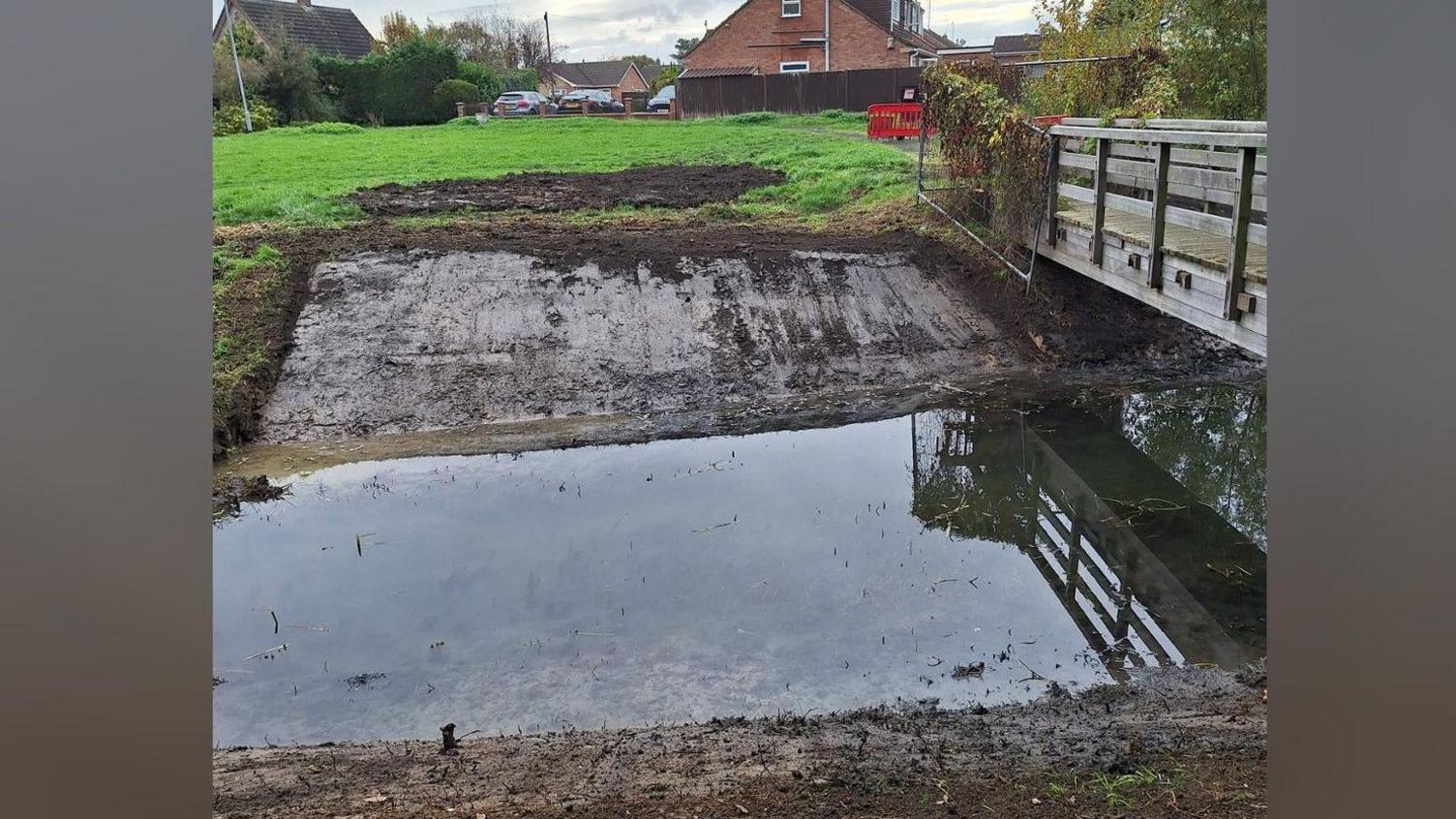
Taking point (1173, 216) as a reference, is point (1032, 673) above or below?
below

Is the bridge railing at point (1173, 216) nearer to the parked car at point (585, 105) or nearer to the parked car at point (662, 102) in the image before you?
the parked car at point (585, 105)

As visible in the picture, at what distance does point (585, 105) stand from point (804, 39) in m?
9.15

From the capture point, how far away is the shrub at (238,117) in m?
28.2

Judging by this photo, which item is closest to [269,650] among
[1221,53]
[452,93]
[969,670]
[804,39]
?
[969,670]

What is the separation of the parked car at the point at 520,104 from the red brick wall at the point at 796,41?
8.11 meters

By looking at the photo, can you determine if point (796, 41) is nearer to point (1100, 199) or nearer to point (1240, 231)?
point (1100, 199)

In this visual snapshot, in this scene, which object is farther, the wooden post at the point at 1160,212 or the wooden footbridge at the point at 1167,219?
the wooden post at the point at 1160,212

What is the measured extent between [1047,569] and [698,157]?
15950mm

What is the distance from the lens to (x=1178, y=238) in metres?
9.47

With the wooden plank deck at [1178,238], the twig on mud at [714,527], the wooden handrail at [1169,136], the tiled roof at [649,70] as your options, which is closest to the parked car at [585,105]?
the tiled roof at [649,70]

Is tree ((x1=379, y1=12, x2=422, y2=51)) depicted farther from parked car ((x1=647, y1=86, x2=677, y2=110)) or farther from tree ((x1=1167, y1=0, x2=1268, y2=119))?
tree ((x1=1167, y1=0, x2=1268, y2=119))

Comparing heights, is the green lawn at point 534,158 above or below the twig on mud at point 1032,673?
above

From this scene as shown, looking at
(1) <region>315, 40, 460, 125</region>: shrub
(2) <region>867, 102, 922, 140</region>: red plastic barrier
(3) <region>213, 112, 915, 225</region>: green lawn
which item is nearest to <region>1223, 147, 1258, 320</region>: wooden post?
(3) <region>213, 112, 915, 225</region>: green lawn
